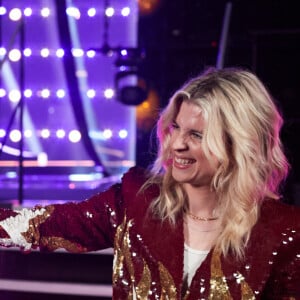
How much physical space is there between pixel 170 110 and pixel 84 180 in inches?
122

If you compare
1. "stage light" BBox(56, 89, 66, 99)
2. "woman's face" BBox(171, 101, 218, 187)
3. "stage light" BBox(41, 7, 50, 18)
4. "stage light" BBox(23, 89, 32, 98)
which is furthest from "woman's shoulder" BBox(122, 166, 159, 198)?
"stage light" BBox(41, 7, 50, 18)

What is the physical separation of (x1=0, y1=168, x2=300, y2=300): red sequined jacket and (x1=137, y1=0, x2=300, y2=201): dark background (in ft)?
7.84

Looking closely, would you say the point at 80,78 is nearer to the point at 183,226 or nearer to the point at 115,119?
the point at 115,119

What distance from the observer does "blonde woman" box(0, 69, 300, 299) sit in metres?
1.29

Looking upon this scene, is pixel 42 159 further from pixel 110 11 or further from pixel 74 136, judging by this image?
pixel 110 11

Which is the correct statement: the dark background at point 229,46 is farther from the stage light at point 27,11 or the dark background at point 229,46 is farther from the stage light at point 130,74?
the stage light at point 27,11

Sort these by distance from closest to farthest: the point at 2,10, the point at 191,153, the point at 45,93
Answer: the point at 191,153 → the point at 45,93 → the point at 2,10

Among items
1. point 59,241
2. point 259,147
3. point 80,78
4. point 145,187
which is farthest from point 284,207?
point 80,78

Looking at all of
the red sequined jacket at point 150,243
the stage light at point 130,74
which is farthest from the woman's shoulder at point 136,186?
the stage light at point 130,74

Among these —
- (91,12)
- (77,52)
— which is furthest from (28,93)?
(91,12)

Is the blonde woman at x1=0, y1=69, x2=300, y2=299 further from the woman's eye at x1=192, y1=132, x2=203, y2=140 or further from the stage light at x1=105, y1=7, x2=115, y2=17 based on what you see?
the stage light at x1=105, y1=7, x2=115, y2=17

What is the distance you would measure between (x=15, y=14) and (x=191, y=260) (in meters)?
3.74

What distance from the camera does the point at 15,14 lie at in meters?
4.57

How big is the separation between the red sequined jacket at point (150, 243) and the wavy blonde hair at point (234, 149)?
0.12 ft
